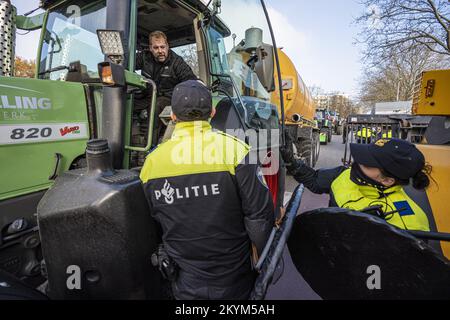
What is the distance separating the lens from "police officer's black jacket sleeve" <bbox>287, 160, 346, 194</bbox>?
237 cm

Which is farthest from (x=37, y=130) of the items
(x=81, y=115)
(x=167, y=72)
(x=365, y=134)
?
(x=365, y=134)

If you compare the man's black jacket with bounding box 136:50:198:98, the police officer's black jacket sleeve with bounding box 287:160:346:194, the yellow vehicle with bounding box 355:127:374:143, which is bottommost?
the police officer's black jacket sleeve with bounding box 287:160:346:194

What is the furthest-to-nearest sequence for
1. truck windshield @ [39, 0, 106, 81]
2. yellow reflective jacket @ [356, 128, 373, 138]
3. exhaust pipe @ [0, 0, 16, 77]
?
yellow reflective jacket @ [356, 128, 373, 138] → truck windshield @ [39, 0, 106, 81] → exhaust pipe @ [0, 0, 16, 77]

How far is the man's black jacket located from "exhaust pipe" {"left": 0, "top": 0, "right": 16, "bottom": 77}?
1.06 meters

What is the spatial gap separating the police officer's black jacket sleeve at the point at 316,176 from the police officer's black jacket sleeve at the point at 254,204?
39.4 inches

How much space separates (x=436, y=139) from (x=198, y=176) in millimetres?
3211

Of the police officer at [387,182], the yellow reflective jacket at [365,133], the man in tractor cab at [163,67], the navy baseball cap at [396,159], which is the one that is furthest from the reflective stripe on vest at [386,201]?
the yellow reflective jacket at [365,133]

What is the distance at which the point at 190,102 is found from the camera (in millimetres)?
1473

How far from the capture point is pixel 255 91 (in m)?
3.51

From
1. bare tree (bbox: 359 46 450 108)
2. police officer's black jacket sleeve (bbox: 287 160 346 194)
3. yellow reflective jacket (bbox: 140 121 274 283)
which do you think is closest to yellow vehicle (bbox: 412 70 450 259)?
police officer's black jacket sleeve (bbox: 287 160 346 194)

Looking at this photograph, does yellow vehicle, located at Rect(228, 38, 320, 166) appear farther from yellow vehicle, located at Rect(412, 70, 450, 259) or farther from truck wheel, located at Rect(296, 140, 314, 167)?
yellow vehicle, located at Rect(412, 70, 450, 259)

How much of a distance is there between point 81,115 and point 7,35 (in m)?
0.77

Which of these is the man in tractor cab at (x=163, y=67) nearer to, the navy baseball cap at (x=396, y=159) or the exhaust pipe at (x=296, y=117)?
the navy baseball cap at (x=396, y=159)
